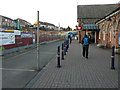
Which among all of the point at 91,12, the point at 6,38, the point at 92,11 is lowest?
the point at 6,38

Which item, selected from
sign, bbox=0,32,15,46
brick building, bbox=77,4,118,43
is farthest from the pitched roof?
sign, bbox=0,32,15,46

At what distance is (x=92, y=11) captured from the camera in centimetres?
3941

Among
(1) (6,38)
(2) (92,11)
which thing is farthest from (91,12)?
(1) (6,38)

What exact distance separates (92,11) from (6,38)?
3259 cm

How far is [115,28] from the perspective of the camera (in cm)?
1401

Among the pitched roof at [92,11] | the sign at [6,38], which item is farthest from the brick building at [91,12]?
the sign at [6,38]

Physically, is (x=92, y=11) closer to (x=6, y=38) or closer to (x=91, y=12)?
(x=91, y=12)

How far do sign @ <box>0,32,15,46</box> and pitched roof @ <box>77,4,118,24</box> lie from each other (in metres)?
26.0

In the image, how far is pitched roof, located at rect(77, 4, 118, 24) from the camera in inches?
1447

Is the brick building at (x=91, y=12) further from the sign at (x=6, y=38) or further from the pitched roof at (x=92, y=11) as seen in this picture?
the sign at (x=6, y=38)

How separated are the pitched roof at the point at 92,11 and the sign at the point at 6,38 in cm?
2603

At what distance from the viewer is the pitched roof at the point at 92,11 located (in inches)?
1447

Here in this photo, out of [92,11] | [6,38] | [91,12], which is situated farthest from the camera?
[92,11]

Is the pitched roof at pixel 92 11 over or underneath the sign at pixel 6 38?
over
